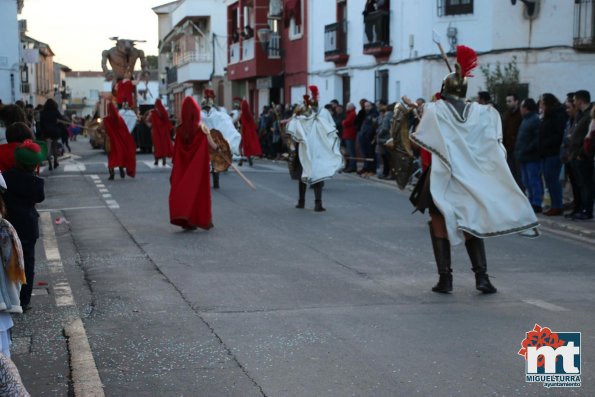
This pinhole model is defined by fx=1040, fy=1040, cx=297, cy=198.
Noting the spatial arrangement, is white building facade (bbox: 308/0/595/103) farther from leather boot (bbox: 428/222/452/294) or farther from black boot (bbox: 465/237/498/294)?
leather boot (bbox: 428/222/452/294)

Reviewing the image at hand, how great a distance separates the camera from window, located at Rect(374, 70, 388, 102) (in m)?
31.8

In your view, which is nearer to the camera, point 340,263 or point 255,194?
point 340,263

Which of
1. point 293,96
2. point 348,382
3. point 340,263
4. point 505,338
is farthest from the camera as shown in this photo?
point 293,96

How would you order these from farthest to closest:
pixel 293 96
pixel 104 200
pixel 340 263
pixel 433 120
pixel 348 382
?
1. pixel 293 96
2. pixel 104 200
3. pixel 340 263
4. pixel 433 120
5. pixel 348 382

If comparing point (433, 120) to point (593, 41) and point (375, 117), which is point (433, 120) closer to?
point (375, 117)

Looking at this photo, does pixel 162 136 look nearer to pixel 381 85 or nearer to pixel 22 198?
pixel 381 85

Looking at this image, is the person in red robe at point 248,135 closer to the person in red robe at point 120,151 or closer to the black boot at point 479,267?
the person in red robe at point 120,151

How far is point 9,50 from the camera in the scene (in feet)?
147

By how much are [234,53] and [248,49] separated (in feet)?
13.7

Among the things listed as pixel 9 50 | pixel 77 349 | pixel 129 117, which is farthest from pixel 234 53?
pixel 77 349

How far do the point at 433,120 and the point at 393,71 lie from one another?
22929mm


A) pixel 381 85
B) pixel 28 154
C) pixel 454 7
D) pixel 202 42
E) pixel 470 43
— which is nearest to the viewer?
pixel 28 154

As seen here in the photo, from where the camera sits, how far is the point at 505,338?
6762mm

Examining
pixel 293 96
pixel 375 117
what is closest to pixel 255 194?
pixel 375 117
